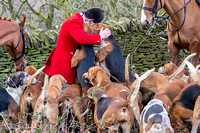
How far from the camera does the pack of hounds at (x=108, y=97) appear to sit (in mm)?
4602

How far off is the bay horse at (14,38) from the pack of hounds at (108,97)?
0.59m

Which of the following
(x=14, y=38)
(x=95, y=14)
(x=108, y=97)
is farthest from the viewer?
(x=14, y=38)

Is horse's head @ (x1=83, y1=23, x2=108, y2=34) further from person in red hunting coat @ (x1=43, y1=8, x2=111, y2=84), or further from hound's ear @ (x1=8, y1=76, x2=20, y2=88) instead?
hound's ear @ (x1=8, y1=76, x2=20, y2=88)

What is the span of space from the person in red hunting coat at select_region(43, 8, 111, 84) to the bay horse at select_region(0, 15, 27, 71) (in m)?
0.91

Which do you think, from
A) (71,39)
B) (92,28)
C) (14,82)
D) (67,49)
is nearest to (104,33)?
(92,28)

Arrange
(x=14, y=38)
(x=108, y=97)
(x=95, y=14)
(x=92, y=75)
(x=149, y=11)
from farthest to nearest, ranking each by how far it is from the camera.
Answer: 1. (x=14, y=38)
2. (x=149, y=11)
3. (x=95, y=14)
4. (x=92, y=75)
5. (x=108, y=97)

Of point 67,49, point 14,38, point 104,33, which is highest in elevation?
point 104,33

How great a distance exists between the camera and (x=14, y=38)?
23.5 ft

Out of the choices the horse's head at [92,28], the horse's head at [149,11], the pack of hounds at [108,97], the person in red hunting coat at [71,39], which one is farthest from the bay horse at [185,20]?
the person in red hunting coat at [71,39]

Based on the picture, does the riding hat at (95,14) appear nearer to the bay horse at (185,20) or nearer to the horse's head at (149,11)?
the horse's head at (149,11)

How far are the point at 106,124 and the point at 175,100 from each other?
1.21 m

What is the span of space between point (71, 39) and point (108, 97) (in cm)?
187

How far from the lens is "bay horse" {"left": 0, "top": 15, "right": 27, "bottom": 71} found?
7038mm

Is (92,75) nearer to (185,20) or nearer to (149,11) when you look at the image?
(149,11)
